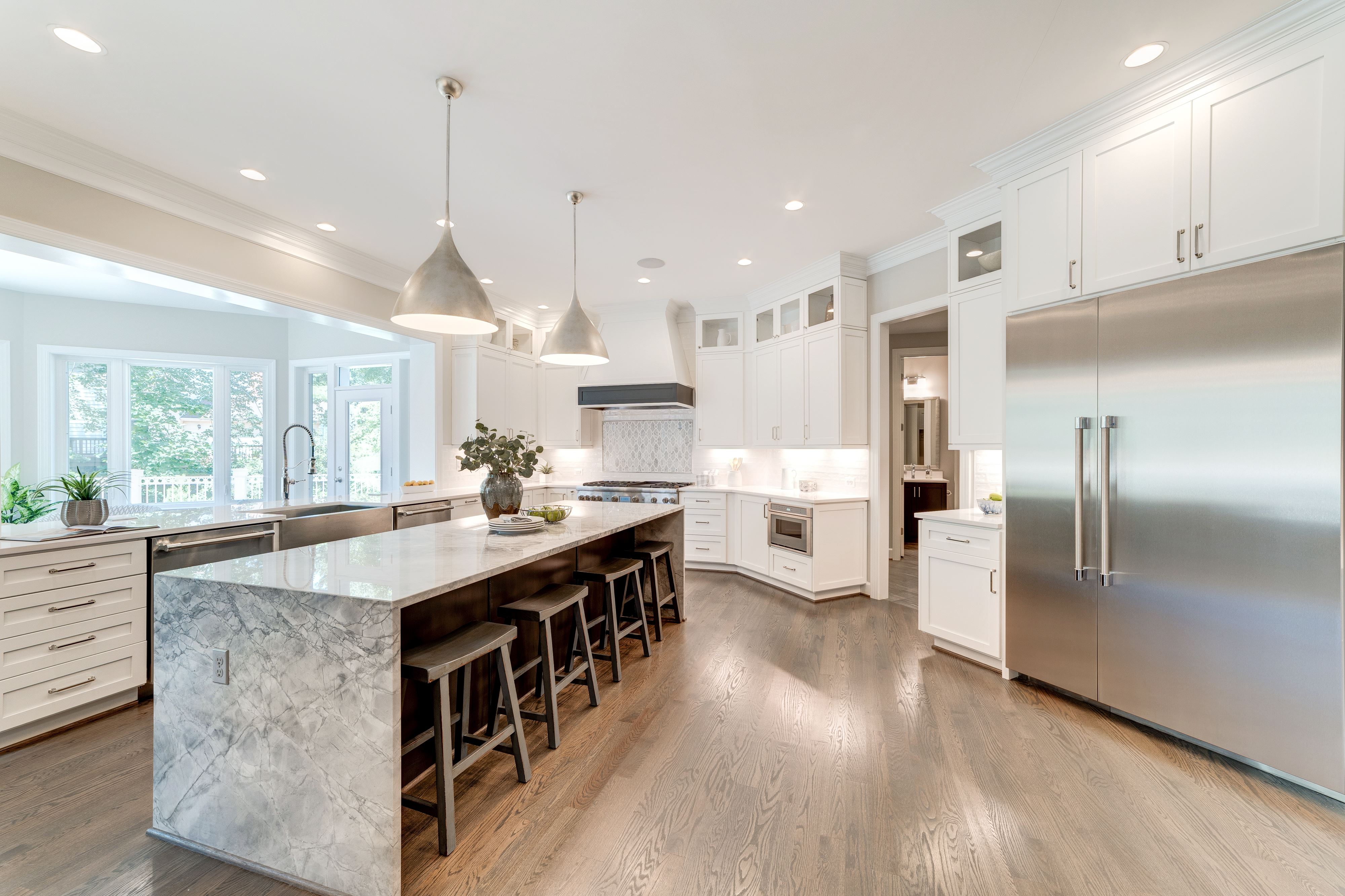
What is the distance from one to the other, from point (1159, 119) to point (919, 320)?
348cm

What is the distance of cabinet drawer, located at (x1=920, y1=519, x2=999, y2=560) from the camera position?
310 cm

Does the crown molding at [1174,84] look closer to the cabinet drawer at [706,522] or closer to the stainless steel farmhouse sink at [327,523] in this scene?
the cabinet drawer at [706,522]

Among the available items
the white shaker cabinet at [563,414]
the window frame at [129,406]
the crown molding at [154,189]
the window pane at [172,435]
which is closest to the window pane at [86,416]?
the window frame at [129,406]

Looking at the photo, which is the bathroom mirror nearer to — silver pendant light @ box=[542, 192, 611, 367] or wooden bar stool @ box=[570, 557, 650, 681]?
wooden bar stool @ box=[570, 557, 650, 681]

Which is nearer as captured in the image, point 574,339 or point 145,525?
point 145,525

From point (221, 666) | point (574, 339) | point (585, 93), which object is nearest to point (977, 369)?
point (574, 339)

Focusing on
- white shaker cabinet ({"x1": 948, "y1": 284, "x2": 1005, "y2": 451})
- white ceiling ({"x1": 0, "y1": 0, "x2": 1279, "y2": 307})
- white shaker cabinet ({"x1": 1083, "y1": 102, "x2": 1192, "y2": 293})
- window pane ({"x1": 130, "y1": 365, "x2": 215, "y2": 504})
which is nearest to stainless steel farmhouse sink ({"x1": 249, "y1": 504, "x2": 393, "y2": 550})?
white ceiling ({"x1": 0, "y1": 0, "x2": 1279, "y2": 307})

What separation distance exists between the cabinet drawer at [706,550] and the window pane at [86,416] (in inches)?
230

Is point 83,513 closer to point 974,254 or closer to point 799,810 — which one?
point 799,810

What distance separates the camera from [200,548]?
296cm

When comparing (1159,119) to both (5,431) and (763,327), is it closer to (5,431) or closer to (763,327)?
(763,327)

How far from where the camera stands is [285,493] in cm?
453

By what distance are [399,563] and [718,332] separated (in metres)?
4.66

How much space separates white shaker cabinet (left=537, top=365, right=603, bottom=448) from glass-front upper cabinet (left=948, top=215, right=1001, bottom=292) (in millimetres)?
4097
